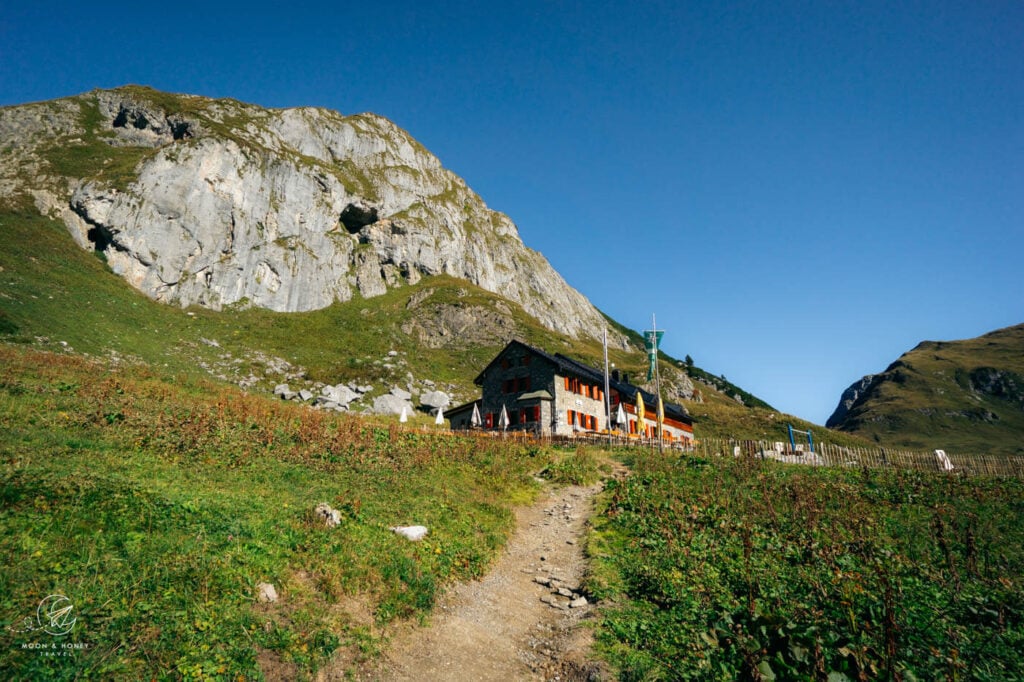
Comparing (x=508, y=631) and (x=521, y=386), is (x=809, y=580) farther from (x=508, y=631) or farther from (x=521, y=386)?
(x=521, y=386)

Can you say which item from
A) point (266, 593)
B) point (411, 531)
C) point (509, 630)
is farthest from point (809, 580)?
point (266, 593)

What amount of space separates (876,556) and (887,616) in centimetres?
592

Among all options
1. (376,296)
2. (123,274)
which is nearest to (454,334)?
(376,296)

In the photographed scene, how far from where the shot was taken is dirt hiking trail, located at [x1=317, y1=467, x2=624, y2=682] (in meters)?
7.17

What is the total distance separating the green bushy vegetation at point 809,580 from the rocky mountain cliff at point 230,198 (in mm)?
67394

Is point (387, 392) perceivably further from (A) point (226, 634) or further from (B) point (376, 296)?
(A) point (226, 634)

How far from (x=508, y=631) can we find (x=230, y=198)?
262 ft

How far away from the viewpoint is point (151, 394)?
1739 centimetres

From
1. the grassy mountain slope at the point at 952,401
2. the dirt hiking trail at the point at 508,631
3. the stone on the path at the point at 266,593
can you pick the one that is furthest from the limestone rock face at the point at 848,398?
the stone on the path at the point at 266,593

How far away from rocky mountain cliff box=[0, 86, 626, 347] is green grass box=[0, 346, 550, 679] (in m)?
54.0

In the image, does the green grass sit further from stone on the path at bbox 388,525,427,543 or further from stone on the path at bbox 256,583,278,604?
stone on the path at bbox 388,525,427,543

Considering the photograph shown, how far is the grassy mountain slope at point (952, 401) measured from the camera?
10425 centimetres

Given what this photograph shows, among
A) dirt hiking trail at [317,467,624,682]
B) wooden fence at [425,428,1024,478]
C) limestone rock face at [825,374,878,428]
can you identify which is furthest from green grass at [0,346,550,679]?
limestone rock face at [825,374,878,428]

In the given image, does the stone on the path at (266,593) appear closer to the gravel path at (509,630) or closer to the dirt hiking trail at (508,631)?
the dirt hiking trail at (508,631)
